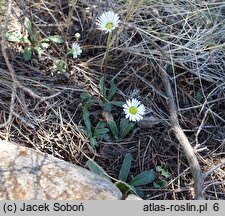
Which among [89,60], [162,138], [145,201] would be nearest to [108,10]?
[89,60]

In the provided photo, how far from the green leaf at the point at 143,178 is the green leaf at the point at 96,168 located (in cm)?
11

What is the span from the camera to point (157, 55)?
204 cm

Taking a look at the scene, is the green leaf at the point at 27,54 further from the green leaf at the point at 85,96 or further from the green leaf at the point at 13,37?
the green leaf at the point at 85,96

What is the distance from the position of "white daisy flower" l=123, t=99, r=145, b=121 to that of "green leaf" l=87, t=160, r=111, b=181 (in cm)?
26

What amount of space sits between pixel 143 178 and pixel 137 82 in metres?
0.47

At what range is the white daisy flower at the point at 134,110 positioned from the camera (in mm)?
1868

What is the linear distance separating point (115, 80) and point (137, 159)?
390 millimetres

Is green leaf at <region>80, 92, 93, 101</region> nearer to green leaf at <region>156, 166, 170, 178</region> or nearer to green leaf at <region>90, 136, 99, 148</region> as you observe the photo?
green leaf at <region>90, 136, 99, 148</region>

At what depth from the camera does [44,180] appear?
5.04ft

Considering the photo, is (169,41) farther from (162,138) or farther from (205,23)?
(162,138)

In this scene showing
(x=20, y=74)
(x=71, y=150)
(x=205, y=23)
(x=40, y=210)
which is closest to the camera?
(x=40, y=210)

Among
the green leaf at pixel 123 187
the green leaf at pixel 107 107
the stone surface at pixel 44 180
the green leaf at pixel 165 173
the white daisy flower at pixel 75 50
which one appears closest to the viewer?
the stone surface at pixel 44 180

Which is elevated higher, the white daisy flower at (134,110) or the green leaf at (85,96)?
the green leaf at (85,96)

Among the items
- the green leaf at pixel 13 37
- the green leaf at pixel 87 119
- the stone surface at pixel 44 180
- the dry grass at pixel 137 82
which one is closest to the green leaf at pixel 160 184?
the dry grass at pixel 137 82
